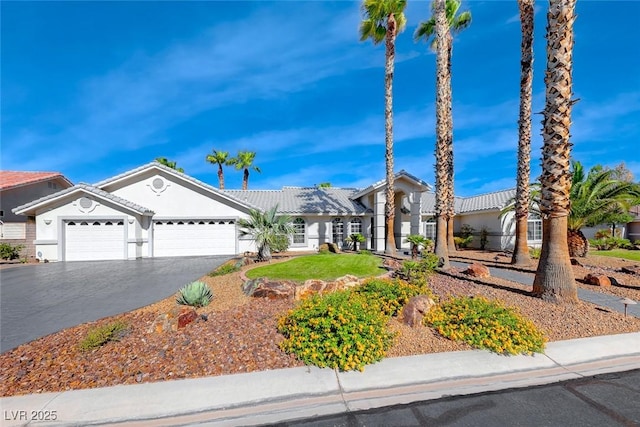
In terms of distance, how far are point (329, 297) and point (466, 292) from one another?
4.29 m

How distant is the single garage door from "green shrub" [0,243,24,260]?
25.1 feet

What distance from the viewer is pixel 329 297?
6.05 m

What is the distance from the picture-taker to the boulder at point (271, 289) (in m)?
7.57

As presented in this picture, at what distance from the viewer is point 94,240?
57.2ft

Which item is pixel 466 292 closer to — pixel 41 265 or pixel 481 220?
pixel 481 220

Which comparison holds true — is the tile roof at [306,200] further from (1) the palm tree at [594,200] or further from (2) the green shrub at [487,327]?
(2) the green shrub at [487,327]

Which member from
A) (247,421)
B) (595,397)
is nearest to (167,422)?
(247,421)

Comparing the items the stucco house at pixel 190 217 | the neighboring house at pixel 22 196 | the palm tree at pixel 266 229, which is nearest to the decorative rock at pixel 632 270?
the stucco house at pixel 190 217

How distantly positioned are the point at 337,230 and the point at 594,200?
15202 mm

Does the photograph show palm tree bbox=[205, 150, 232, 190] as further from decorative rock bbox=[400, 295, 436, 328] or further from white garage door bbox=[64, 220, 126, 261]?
decorative rock bbox=[400, 295, 436, 328]

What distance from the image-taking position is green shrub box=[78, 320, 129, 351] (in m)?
5.13

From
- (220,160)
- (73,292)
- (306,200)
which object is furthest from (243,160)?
(73,292)

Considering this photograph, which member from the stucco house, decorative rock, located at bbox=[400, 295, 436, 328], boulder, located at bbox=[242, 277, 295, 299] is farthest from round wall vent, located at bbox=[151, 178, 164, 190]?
decorative rock, located at bbox=[400, 295, 436, 328]

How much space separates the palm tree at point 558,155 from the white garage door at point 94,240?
2083 cm
